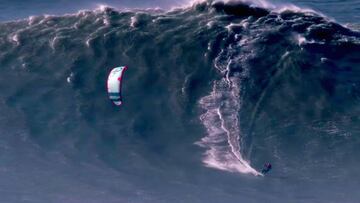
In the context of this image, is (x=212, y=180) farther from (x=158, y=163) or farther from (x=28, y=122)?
(x=28, y=122)

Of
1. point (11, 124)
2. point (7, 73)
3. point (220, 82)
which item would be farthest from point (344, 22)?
point (11, 124)

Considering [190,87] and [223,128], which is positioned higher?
[190,87]

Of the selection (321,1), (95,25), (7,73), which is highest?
(321,1)

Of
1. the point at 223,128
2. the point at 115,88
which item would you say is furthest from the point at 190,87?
the point at 115,88

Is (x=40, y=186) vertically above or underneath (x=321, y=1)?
underneath

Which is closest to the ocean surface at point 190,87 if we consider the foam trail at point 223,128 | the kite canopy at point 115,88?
the foam trail at point 223,128

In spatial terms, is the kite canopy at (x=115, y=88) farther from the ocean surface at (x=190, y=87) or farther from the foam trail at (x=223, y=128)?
the foam trail at (x=223, y=128)

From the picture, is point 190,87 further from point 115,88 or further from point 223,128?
point 115,88
